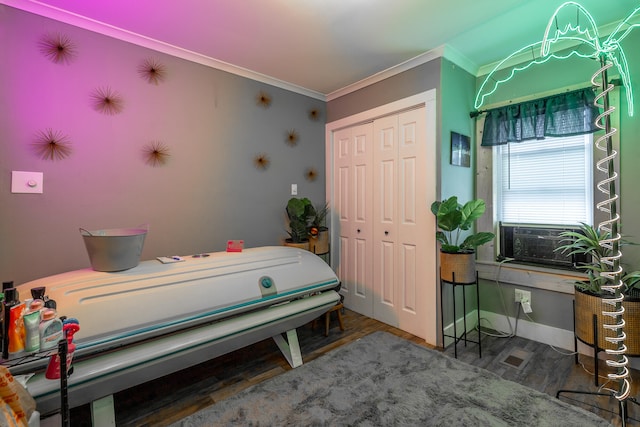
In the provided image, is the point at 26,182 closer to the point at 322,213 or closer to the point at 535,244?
the point at 322,213

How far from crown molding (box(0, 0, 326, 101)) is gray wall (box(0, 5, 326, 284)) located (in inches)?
1.4

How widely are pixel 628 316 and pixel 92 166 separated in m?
3.55

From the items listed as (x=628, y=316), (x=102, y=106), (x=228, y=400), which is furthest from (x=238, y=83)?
(x=628, y=316)

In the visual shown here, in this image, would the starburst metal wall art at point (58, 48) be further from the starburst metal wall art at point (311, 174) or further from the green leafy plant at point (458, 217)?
the green leafy plant at point (458, 217)

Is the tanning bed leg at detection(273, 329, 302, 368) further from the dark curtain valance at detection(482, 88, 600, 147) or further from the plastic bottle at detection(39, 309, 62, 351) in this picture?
the dark curtain valance at detection(482, 88, 600, 147)

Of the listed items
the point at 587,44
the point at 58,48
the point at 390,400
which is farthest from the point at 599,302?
the point at 58,48

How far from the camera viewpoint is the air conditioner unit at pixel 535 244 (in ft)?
7.82

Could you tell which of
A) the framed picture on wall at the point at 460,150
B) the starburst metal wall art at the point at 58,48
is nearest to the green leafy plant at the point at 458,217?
the framed picture on wall at the point at 460,150

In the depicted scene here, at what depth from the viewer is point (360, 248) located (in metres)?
3.10

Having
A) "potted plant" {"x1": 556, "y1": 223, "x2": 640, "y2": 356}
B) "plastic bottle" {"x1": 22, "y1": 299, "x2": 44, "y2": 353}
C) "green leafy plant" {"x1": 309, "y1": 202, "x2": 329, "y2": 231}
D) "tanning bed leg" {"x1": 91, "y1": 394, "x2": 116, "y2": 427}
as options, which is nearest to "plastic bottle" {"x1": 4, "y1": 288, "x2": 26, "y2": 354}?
"plastic bottle" {"x1": 22, "y1": 299, "x2": 44, "y2": 353}

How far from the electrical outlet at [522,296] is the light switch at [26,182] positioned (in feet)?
11.9

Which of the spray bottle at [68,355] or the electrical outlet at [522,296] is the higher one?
the spray bottle at [68,355]

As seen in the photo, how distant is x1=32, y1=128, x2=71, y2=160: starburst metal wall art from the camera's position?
6.08ft

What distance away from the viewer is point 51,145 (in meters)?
1.89
